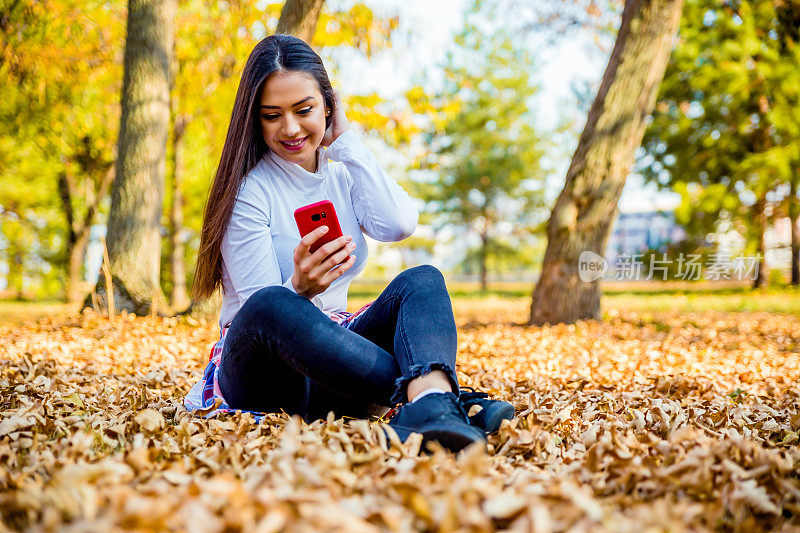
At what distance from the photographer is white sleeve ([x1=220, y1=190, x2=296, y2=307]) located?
2.06 m

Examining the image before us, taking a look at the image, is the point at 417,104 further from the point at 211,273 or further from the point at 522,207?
the point at 522,207

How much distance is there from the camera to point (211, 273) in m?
2.20

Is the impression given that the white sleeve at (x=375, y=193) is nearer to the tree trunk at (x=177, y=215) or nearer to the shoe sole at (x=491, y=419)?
the shoe sole at (x=491, y=419)

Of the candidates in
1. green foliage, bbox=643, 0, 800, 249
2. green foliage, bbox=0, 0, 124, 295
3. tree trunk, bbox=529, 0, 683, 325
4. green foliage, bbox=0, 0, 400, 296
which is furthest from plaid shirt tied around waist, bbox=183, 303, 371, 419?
green foliage, bbox=643, 0, 800, 249

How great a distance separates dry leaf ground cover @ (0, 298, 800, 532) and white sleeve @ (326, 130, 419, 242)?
79cm

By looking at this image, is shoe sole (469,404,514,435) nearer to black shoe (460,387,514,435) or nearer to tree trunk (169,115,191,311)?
black shoe (460,387,514,435)

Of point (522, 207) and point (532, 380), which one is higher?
point (522, 207)

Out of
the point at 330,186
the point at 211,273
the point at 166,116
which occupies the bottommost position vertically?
the point at 211,273

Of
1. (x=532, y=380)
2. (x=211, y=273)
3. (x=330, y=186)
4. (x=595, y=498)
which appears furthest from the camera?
Result: (x=532, y=380)

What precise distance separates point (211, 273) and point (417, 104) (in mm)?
6570

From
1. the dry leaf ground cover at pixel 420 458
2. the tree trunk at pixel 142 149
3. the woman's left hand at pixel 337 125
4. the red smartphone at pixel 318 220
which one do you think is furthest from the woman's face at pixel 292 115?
the tree trunk at pixel 142 149

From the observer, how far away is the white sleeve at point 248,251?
6.75 ft

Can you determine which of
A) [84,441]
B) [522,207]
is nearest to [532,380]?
[84,441]

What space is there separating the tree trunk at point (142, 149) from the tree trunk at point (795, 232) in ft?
34.9
